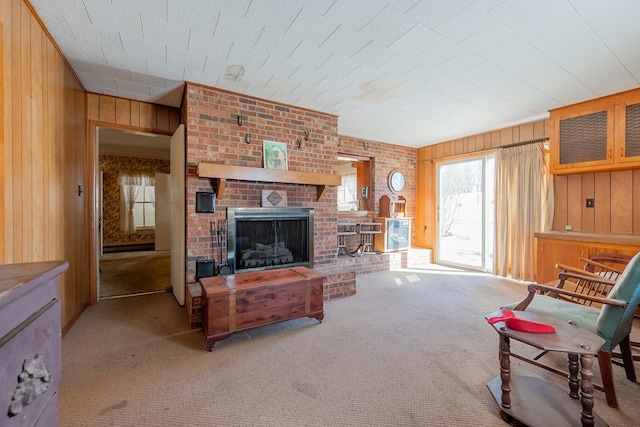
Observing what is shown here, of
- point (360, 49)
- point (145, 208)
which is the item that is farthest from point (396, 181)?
point (145, 208)

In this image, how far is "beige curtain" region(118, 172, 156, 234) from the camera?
7.03 m

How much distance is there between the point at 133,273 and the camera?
15.4ft

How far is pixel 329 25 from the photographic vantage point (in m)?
2.00

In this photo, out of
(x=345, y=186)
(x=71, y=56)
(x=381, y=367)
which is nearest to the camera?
(x=381, y=367)

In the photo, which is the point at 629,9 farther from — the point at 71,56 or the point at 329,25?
the point at 71,56

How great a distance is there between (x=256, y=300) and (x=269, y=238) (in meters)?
1.11

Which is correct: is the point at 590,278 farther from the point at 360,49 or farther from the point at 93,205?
the point at 93,205

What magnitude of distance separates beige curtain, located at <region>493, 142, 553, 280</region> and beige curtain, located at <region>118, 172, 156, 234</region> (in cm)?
807

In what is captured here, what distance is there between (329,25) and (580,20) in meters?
1.75

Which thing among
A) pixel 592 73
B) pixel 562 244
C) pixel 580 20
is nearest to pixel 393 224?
pixel 562 244

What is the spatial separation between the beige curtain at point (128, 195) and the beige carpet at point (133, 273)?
0.90m

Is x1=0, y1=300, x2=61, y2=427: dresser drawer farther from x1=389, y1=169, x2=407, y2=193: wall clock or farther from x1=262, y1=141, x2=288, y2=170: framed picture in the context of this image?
x1=389, y1=169, x2=407, y2=193: wall clock

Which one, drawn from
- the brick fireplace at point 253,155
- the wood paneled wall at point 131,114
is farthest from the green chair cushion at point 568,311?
the wood paneled wall at point 131,114

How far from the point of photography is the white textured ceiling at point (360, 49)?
1.84m
